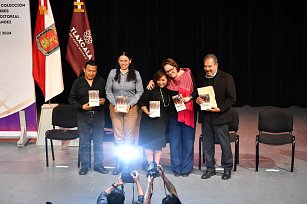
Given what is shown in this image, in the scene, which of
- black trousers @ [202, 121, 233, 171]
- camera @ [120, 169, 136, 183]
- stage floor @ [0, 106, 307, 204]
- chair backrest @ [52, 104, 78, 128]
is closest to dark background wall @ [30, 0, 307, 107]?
stage floor @ [0, 106, 307, 204]

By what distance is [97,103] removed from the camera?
6.51 m

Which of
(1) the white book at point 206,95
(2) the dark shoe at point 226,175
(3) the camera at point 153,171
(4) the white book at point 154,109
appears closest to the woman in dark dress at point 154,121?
(4) the white book at point 154,109

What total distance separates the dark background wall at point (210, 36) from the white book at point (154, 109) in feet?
14.0

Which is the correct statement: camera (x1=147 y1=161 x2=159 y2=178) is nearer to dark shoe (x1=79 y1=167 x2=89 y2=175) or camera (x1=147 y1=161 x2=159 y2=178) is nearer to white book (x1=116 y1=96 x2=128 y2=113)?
white book (x1=116 y1=96 x2=128 y2=113)

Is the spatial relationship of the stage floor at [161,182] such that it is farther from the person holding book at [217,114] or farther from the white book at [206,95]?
the white book at [206,95]

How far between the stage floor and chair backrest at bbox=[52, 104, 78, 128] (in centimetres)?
52

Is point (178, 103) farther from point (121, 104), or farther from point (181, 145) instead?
point (121, 104)

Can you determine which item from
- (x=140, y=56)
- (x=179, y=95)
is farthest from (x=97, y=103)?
(x=140, y=56)

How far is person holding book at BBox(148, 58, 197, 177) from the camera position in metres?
6.26

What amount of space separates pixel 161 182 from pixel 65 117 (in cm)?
183

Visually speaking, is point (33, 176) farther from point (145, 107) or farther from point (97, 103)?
point (145, 107)

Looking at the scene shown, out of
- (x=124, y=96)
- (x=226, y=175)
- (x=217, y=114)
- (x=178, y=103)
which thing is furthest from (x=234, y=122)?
(x=124, y=96)

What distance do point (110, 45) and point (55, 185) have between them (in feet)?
15.0

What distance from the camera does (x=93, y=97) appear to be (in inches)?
256
